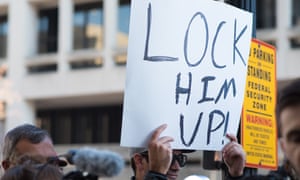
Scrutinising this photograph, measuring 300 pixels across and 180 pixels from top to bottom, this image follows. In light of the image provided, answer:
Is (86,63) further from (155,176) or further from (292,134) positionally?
(292,134)

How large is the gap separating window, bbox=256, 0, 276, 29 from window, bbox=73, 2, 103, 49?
5104 mm

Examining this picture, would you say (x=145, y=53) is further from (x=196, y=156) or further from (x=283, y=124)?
(x=196, y=156)

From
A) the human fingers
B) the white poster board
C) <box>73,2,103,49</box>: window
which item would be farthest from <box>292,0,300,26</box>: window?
the human fingers

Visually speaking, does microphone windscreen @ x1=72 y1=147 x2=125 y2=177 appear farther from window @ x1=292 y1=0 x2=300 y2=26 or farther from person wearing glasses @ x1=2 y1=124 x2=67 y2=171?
window @ x1=292 y1=0 x2=300 y2=26

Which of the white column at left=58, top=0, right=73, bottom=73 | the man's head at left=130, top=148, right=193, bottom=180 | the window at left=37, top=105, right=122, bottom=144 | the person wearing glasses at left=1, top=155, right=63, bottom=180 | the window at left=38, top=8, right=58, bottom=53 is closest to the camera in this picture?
the person wearing glasses at left=1, top=155, right=63, bottom=180

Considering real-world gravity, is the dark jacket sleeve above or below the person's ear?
above

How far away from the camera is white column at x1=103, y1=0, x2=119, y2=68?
2144cm

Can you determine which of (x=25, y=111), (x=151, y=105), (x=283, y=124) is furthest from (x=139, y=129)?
(x=25, y=111)

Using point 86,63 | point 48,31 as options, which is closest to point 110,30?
point 86,63

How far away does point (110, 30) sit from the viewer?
21.5 m

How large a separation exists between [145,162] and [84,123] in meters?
20.3

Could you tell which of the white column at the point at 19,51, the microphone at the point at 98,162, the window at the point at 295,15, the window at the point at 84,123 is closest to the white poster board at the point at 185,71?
the microphone at the point at 98,162

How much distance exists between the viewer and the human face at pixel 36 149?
3.27 m

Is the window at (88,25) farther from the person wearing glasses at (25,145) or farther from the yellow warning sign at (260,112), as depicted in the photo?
the person wearing glasses at (25,145)
